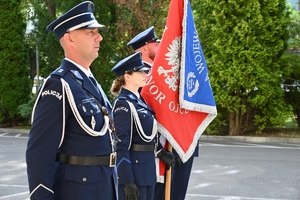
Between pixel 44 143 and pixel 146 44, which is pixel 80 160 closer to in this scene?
pixel 44 143

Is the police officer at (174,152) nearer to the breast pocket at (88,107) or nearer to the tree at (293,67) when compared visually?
the breast pocket at (88,107)

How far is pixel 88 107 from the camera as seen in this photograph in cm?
262

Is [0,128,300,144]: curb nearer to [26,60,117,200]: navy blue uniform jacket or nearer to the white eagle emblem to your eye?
the white eagle emblem

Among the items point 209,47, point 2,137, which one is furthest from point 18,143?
point 209,47

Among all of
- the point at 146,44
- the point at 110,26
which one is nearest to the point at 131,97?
the point at 146,44

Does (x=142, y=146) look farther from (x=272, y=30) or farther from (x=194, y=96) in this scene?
(x=272, y=30)

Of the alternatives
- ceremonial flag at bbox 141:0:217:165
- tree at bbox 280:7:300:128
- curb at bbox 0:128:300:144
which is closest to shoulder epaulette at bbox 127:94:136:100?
ceremonial flag at bbox 141:0:217:165

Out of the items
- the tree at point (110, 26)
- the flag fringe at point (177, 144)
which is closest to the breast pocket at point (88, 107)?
the flag fringe at point (177, 144)

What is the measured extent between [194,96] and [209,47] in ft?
27.8

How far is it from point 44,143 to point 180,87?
2.15 m

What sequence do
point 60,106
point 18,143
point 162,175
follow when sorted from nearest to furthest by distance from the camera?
point 60,106
point 162,175
point 18,143

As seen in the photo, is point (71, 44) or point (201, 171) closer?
point (71, 44)

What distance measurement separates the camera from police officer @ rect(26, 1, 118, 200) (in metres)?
2.46

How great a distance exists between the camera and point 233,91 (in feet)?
41.3
